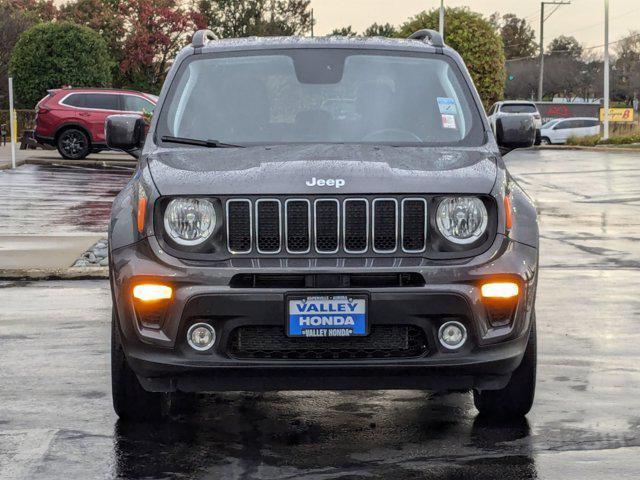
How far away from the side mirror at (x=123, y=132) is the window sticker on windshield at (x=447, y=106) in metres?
1.64

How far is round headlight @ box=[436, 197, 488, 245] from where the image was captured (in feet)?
18.8

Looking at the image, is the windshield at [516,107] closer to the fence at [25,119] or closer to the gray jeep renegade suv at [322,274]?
the fence at [25,119]

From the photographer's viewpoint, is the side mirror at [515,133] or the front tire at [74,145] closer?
the side mirror at [515,133]

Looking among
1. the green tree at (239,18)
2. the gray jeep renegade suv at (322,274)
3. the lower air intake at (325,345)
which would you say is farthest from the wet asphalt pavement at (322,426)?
the green tree at (239,18)

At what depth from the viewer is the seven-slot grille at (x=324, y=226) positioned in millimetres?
5656

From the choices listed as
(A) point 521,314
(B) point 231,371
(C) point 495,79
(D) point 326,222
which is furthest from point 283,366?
(C) point 495,79

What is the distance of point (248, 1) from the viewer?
76375mm

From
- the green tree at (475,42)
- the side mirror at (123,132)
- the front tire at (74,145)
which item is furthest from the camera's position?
the green tree at (475,42)

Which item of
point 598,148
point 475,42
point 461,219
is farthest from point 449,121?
point 475,42

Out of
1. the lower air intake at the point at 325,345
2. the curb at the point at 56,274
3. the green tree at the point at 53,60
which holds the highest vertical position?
the green tree at the point at 53,60

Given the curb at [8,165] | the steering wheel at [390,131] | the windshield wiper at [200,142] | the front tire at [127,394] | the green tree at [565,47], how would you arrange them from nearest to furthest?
the front tire at [127,394] → the windshield wiper at [200,142] → the steering wheel at [390,131] → the curb at [8,165] → the green tree at [565,47]

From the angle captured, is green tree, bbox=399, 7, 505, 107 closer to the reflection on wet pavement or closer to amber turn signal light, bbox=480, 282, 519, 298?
the reflection on wet pavement

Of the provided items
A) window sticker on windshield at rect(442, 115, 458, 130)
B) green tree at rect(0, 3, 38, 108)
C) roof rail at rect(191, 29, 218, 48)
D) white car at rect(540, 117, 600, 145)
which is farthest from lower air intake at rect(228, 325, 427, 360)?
white car at rect(540, 117, 600, 145)

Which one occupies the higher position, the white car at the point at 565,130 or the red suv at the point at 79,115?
the red suv at the point at 79,115
